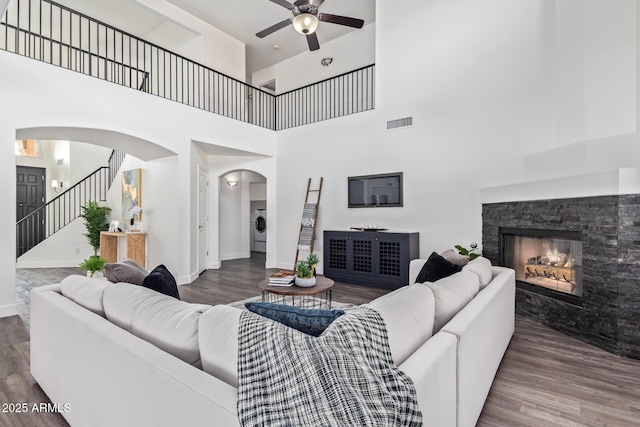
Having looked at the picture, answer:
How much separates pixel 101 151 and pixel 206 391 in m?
10.4

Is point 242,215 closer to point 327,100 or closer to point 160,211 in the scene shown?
point 160,211

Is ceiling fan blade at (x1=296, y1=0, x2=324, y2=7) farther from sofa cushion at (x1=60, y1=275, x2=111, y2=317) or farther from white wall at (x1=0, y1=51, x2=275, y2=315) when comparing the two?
sofa cushion at (x1=60, y1=275, x2=111, y2=317)

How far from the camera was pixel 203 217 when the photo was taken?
21.4 ft

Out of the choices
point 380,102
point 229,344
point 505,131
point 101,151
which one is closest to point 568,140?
point 505,131

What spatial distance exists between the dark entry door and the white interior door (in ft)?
15.2

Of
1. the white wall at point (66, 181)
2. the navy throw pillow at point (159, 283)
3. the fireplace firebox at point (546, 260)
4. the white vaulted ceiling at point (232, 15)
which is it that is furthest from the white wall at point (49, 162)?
the fireplace firebox at point (546, 260)

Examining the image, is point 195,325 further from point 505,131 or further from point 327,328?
point 505,131

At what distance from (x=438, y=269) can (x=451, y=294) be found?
111 cm

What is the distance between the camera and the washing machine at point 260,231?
9391 mm

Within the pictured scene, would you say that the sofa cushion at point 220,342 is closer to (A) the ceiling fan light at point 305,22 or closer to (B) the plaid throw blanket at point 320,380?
(B) the plaid throw blanket at point 320,380

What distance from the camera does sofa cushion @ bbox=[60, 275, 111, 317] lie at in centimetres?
174

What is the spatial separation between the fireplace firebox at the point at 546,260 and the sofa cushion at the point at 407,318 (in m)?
2.55

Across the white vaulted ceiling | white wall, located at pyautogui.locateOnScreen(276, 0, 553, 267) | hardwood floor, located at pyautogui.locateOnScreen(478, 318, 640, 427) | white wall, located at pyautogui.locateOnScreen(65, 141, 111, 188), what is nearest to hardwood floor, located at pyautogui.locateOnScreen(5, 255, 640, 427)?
hardwood floor, located at pyautogui.locateOnScreen(478, 318, 640, 427)

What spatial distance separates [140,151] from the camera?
5684 mm
